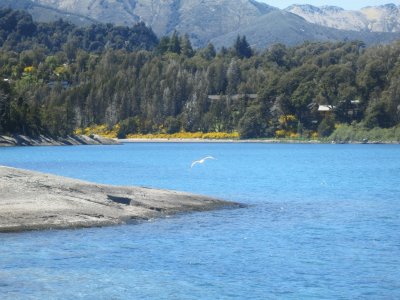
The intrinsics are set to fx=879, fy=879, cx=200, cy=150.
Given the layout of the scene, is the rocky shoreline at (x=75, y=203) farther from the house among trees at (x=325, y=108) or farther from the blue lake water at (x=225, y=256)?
the house among trees at (x=325, y=108)

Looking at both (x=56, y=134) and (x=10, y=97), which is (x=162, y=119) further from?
(x=10, y=97)

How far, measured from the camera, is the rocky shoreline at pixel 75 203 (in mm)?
33781

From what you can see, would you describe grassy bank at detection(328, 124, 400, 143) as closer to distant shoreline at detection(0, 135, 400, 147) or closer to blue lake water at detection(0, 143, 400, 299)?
distant shoreline at detection(0, 135, 400, 147)

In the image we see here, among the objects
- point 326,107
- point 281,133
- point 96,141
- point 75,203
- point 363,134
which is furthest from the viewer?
point 281,133

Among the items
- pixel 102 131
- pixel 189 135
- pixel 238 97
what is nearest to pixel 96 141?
pixel 102 131

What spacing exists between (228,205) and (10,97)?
307ft

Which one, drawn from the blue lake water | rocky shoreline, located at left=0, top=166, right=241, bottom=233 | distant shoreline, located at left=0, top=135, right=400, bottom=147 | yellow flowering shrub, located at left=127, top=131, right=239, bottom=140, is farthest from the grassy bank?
rocky shoreline, located at left=0, top=166, right=241, bottom=233

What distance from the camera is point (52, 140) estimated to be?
488 feet

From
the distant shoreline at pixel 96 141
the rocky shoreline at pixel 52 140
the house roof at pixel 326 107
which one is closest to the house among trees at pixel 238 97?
the distant shoreline at pixel 96 141

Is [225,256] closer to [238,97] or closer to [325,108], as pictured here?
[325,108]

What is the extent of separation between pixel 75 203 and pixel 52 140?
114m

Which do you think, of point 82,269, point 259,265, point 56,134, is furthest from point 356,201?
point 56,134

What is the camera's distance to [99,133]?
191 metres

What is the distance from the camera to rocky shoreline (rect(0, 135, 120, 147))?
5236 inches
